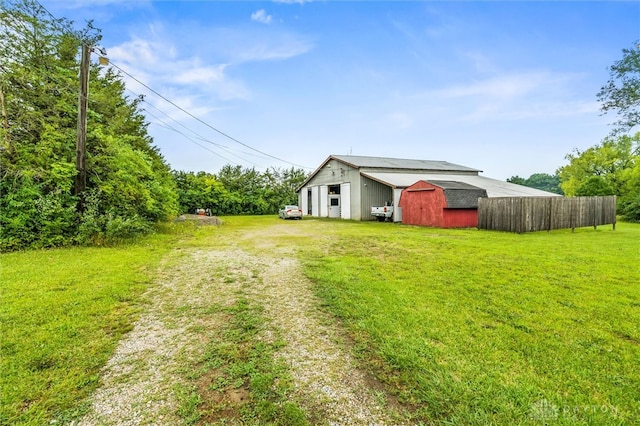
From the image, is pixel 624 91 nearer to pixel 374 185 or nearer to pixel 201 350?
pixel 374 185

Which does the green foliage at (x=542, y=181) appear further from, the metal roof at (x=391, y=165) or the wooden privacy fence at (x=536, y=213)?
the wooden privacy fence at (x=536, y=213)

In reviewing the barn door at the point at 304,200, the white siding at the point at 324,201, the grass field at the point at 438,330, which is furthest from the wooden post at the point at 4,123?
the barn door at the point at 304,200

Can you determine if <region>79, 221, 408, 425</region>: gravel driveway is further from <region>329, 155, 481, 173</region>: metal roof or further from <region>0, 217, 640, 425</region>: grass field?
<region>329, 155, 481, 173</region>: metal roof

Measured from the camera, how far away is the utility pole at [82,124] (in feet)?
28.6

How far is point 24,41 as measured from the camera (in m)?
9.87

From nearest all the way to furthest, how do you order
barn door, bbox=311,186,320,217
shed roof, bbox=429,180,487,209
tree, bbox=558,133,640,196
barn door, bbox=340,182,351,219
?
shed roof, bbox=429,180,487,209 → barn door, bbox=340,182,351,219 → barn door, bbox=311,186,320,217 → tree, bbox=558,133,640,196

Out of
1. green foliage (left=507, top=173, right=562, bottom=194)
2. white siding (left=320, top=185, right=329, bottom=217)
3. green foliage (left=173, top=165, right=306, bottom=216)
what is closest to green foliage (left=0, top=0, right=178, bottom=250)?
white siding (left=320, top=185, right=329, bottom=217)

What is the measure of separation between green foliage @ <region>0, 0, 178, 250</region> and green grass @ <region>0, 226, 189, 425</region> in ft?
4.58

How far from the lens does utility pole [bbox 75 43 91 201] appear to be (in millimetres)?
8727

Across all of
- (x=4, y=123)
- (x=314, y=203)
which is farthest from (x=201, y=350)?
(x=314, y=203)

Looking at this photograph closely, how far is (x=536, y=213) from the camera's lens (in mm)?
13289

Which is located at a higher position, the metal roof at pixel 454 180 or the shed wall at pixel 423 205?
the metal roof at pixel 454 180

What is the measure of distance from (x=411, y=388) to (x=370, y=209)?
62.1 feet

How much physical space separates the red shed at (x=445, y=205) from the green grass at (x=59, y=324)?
13366mm
